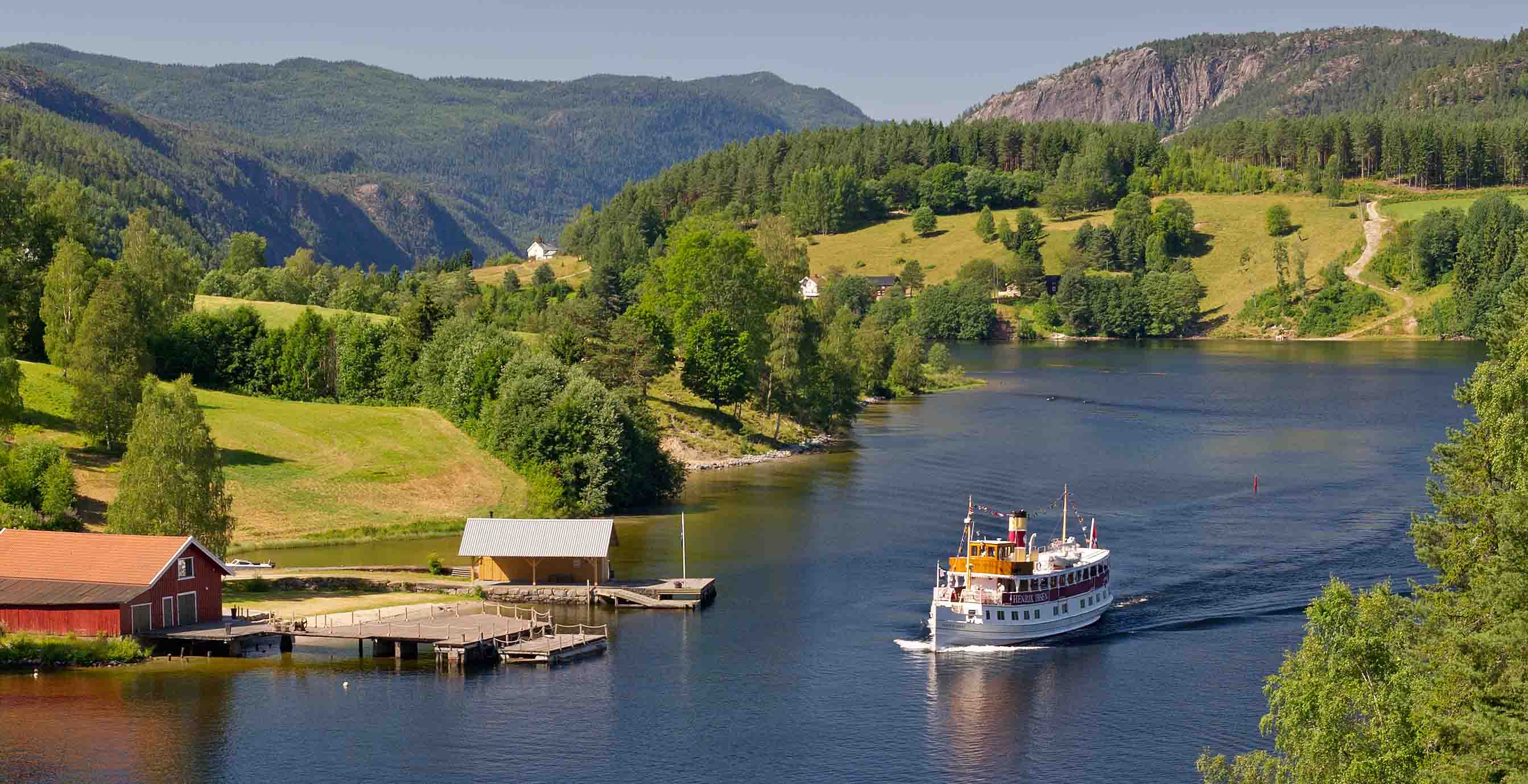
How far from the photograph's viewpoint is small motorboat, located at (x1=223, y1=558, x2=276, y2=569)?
86.9m

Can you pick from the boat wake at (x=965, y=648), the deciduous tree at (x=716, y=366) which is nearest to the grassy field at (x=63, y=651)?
the boat wake at (x=965, y=648)

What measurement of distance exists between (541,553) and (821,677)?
22083mm

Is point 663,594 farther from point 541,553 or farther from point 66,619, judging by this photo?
point 66,619

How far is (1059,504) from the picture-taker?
10556 cm

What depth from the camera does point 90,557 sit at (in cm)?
7225

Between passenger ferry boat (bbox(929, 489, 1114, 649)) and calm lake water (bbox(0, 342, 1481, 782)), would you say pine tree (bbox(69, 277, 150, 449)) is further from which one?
passenger ferry boat (bbox(929, 489, 1114, 649))

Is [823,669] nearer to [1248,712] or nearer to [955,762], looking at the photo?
[955,762]

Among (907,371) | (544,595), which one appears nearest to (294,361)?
(544,595)

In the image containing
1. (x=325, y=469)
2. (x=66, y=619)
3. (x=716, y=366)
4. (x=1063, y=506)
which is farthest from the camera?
(x=716, y=366)

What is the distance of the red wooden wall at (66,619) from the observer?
69.4 metres

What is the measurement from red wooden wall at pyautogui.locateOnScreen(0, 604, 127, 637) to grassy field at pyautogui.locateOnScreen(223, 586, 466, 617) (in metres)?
7.62

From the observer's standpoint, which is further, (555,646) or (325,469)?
(325,469)

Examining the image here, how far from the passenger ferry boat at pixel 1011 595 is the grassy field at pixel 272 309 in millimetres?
79841

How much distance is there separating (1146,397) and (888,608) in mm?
101799
